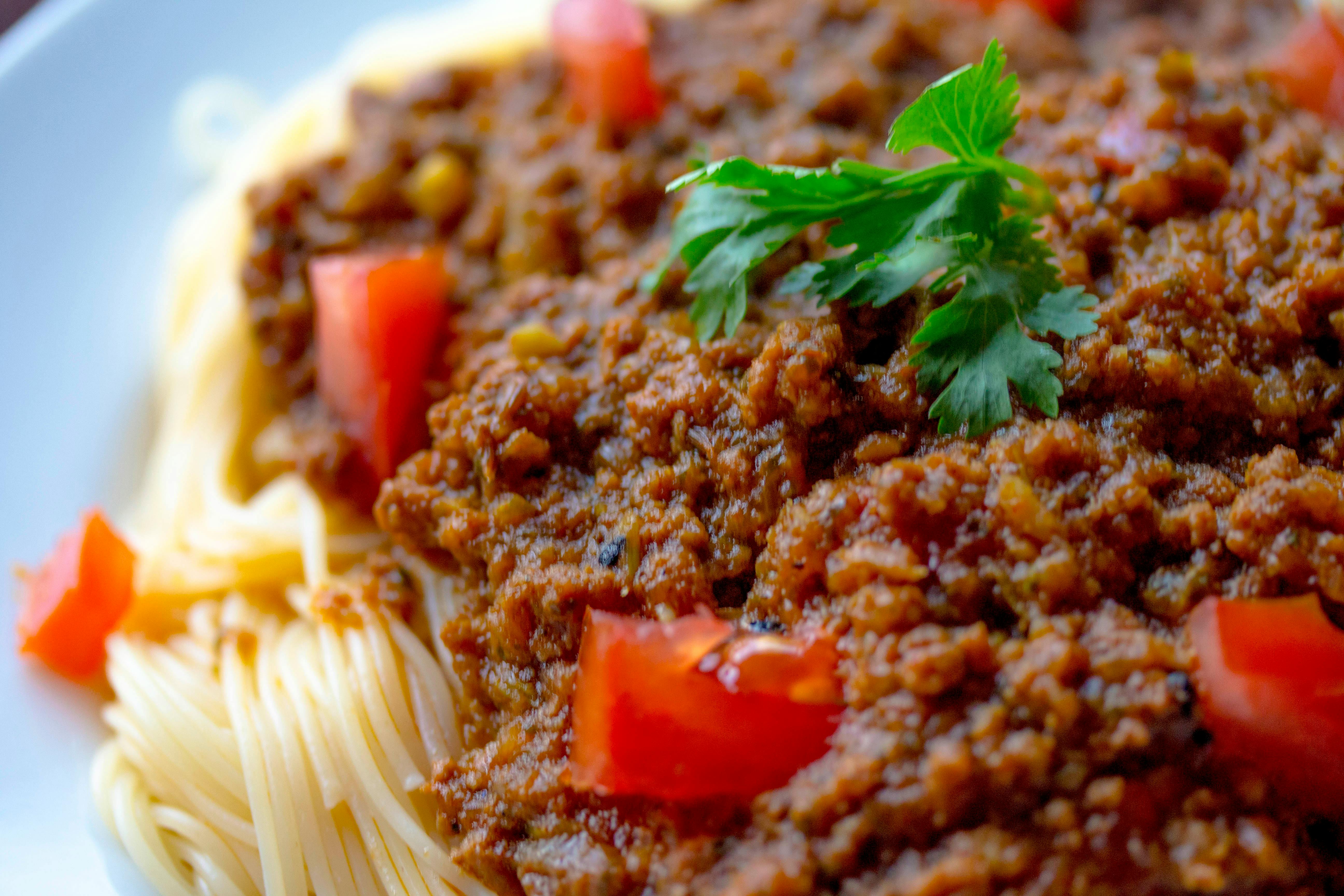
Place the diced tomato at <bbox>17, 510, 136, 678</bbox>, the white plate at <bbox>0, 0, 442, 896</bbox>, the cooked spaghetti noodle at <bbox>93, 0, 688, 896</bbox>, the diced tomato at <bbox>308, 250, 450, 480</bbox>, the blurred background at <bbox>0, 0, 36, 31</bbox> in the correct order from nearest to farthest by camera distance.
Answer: the cooked spaghetti noodle at <bbox>93, 0, 688, 896</bbox> → the white plate at <bbox>0, 0, 442, 896</bbox> → the diced tomato at <bbox>17, 510, 136, 678</bbox> → the diced tomato at <bbox>308, 250, 450, 480</bbox> → the blurred background at <bbox>0, 0, 36, 31</bbox>

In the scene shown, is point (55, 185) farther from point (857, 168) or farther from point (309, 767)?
point (857, 168)

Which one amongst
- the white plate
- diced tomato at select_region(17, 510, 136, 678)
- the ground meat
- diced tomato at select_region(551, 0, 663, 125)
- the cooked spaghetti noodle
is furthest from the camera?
diced tomato at select_region(551, 0, 663, 125)

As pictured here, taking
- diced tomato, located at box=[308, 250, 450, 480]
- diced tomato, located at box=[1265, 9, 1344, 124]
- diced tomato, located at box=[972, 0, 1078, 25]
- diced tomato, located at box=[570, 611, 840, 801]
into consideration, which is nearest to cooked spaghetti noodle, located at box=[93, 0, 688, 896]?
diced tomato, located at box=[308, 250, 450, 480]

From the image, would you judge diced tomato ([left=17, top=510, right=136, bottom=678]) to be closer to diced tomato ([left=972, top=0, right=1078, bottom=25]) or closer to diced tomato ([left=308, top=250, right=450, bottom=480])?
diced tomato ([left=308, top=250, right=450, bottom=480])

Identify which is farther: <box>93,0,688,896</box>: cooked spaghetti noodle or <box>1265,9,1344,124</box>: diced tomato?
<box>1265,9,1344,124</box>: diced tomato

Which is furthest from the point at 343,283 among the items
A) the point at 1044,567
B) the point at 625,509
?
the point at 1044,567

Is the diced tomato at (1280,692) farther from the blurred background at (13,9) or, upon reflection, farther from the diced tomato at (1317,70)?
the blurred background at (13,9)

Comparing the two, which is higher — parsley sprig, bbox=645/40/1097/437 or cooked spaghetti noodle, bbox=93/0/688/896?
parsley sprig, bbox=645/40/1097/437
